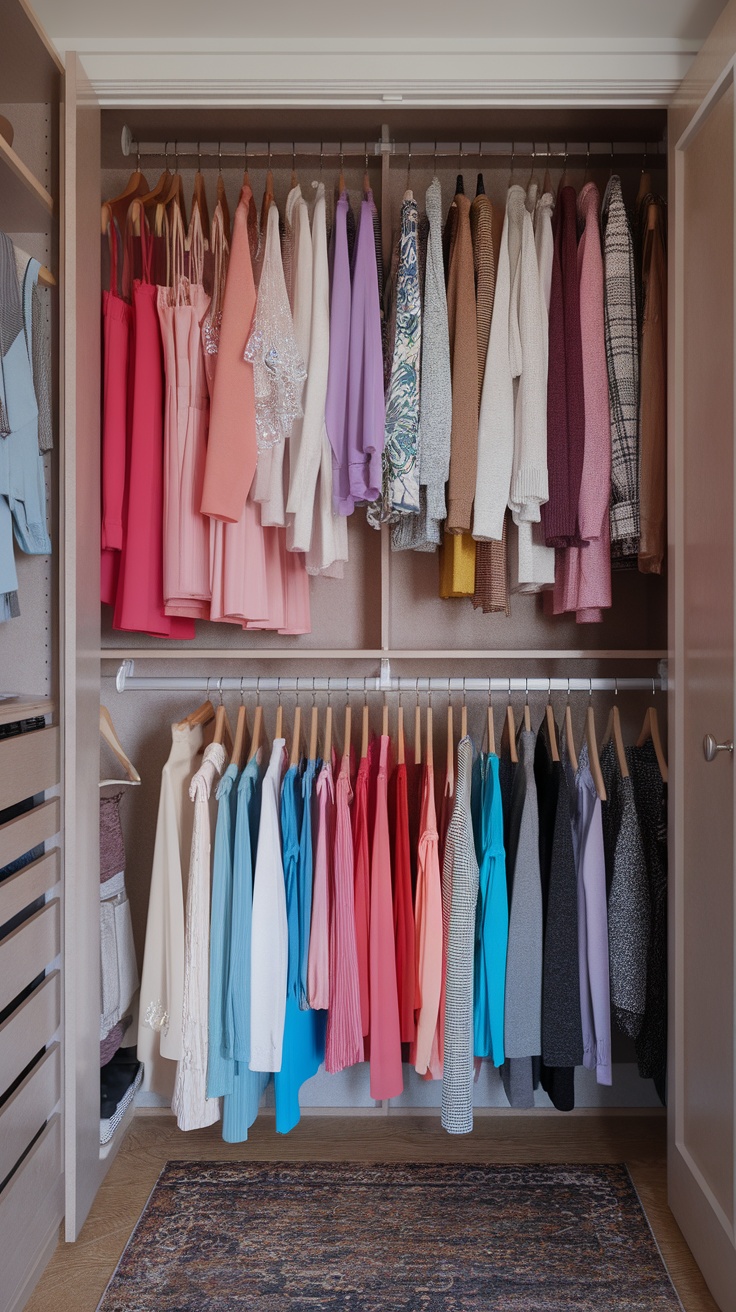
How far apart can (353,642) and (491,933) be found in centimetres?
88

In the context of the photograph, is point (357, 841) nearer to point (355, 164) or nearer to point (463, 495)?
point (463, 495)

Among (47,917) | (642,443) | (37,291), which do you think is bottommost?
(47,917)

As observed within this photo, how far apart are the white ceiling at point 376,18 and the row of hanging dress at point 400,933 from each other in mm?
1516

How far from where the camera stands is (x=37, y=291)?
6.10ft

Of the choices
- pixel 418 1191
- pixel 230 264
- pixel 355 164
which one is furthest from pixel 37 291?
pixel 418 1191

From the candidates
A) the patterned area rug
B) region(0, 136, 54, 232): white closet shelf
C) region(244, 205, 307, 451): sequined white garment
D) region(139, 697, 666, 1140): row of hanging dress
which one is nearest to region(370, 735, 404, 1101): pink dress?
Answer: region(139, 697, 666, 1140): row of hanging dress

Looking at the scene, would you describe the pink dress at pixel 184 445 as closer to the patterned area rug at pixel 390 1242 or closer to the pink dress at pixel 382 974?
the pink dress at pixel 382 974

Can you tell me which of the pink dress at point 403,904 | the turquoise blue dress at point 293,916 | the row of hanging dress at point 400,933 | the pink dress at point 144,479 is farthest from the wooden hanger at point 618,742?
the pink dress at point 144,479

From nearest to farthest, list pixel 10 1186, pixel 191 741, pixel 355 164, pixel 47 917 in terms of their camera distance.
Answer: pixel 10 1186, pixel 47 917, pixel 191 741, pixel 355 164

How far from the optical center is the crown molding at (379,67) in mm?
1895

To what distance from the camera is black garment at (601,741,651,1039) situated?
6.76 feet

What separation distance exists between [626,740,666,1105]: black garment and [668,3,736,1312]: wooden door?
130 mm

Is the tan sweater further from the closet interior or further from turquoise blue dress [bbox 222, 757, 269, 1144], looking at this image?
turquoise blue dress [bbox 222, 757, 269, 1144]

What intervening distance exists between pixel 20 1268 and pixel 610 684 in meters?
1.74
